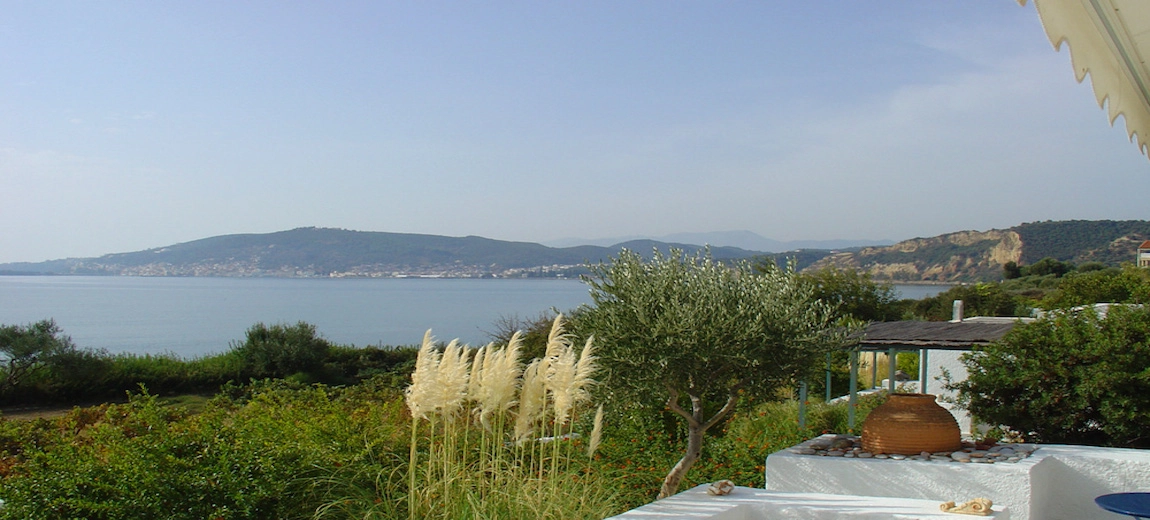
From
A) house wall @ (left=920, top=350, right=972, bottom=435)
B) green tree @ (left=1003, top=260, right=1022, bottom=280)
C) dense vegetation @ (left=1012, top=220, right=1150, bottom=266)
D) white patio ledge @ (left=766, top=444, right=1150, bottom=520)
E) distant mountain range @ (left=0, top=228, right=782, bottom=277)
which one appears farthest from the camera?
distant mountain range @ (left=0, top=228, right=782, bottom=277)

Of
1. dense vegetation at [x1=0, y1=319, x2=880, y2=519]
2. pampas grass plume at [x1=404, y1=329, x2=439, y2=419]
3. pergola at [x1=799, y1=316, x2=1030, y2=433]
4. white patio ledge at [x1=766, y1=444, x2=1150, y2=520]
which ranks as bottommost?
white patio ledge at [x1=766, y1=444, x2=1150, y2=520]

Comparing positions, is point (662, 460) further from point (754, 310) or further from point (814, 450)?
point (754, 310)

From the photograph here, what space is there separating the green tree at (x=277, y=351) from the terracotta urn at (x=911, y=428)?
60.2 ft

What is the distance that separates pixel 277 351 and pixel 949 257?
39869mm

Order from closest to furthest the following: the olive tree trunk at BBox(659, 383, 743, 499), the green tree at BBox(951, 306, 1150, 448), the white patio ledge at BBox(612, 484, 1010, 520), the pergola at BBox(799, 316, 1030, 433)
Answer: the white patio ledge at BBox(612, 484, 1010, 520), the olive tree trunk at BBox(659, 383, 743, 499), the green tree at BBox(951, 306, 1150, 448), the pergola at BBox(799, 316, 1030, 433)

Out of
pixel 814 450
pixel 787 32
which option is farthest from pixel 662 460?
pixel 787 32

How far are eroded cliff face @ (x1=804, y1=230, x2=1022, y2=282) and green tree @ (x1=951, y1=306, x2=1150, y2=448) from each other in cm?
4010

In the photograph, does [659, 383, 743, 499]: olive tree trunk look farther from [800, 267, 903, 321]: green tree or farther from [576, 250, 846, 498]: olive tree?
[800, 267, 903, 321]: green tree

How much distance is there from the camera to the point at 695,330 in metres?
6.09

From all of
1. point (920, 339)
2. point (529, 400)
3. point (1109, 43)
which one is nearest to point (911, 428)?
point (529, 400)

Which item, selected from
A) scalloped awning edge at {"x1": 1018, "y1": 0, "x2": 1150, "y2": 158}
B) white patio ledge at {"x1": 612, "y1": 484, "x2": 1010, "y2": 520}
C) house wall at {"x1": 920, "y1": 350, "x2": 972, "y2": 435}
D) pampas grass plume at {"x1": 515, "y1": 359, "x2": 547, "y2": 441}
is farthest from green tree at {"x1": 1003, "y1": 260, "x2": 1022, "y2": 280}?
scalloped awning edge at {"x1": 1018, "y1": 0, "x2": 1150, "y2": 158}

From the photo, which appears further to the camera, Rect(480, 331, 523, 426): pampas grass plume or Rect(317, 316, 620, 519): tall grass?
Rect(480, 331, 523, 426): pampas grass plume

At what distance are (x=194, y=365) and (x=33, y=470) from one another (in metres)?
17.1

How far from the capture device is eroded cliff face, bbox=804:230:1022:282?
4791 cm
